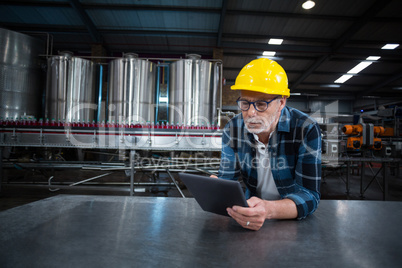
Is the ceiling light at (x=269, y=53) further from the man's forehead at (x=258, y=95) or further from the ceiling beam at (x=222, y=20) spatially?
the man's forehead at (x=258, y=95)

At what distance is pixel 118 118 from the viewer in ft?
16.8

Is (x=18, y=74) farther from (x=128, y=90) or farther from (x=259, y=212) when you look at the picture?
(x=259, y=212)

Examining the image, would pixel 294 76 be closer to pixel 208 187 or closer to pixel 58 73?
pixel 58 73

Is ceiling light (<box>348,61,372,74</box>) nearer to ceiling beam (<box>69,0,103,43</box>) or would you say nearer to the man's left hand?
ceiling beam (<box>69,0,103,43</box>)

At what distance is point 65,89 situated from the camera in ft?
17.1

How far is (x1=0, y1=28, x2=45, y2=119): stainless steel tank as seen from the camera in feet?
16.3

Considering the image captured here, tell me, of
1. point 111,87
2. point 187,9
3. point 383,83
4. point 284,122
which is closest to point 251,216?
point 284,122

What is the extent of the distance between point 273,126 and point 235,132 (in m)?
0.25

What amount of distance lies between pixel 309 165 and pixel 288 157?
0.51ft

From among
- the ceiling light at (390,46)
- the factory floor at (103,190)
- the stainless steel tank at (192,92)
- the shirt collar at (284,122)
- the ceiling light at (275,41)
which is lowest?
the factory floor at (103,190)

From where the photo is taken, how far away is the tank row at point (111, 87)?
5059 millimetres

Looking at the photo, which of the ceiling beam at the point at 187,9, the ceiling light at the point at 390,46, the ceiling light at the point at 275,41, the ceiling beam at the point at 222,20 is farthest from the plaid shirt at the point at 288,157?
the ceiling light at the point at 390,46

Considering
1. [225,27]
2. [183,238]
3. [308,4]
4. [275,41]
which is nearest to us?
[183,238]

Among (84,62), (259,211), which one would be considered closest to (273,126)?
(259,211)
